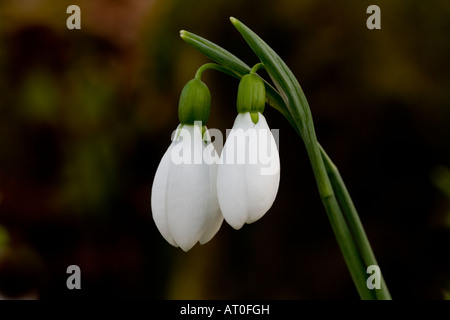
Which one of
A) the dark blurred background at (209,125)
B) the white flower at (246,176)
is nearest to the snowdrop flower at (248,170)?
the white flower at (246,176)

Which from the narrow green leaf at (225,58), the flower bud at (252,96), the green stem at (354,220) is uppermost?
the narrow green leaf at (225,58)

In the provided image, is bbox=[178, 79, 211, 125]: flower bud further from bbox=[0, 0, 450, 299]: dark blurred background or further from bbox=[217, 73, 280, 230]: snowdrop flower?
bbox=[0, 0, 450, 299]: dark blurred background

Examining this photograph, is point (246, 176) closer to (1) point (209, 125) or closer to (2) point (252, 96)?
(2) point (252, 96)

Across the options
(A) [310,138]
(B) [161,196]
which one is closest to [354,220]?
(A) [310,138]

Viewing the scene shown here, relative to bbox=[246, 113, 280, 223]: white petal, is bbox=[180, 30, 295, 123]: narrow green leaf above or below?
above

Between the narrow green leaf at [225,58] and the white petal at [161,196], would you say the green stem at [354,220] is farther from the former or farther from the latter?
the white petal at [161,196]

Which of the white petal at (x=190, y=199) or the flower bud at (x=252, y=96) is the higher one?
the flower bud at (x=252, y=96)

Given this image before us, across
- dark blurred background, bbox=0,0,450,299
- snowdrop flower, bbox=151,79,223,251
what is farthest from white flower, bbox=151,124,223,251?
dark blurred background, bbox=0,0,450,299
